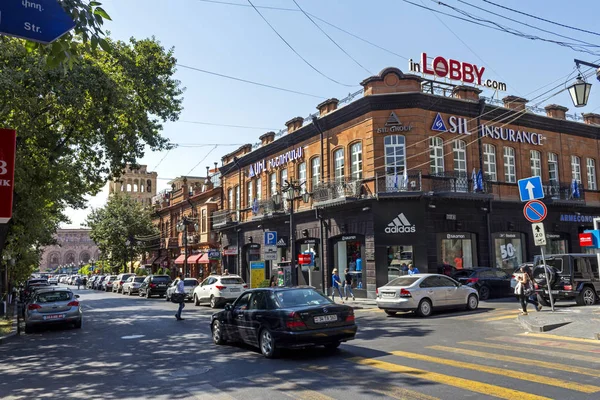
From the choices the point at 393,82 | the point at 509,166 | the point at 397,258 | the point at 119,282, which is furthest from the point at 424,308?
the point at 119,282

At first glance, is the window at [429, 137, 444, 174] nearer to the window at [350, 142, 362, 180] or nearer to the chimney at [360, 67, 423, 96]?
the chimney at [360, 67, 423, 96]

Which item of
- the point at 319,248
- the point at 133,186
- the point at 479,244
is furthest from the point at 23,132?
the point at 133,186

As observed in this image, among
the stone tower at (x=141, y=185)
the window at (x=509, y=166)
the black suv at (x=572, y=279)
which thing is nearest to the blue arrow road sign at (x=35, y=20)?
the black suv at (x=572, y=279)

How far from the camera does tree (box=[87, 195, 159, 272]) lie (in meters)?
56.4

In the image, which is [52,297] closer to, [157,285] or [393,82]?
[157,285]

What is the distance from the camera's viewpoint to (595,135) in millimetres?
32500

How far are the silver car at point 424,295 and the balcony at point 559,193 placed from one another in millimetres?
14283

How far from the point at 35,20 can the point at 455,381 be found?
725 centimetres

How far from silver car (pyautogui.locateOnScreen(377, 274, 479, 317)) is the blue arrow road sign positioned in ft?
44.9

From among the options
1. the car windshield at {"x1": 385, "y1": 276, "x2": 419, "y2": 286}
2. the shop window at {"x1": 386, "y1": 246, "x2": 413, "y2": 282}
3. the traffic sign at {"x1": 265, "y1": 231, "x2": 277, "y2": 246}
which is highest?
the traffic sign at {"x1": 265, "y1": 231, "x2": 277, "y2": 246}

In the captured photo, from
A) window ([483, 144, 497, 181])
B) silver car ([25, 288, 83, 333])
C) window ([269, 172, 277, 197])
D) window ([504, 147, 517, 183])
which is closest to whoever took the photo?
silver car ([25, 288, 83, 333])

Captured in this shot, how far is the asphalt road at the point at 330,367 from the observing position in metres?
6.80

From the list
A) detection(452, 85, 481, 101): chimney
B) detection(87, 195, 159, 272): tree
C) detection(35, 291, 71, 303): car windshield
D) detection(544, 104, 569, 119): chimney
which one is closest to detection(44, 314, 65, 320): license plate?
detection(35, 291, 71, 303): car windshield

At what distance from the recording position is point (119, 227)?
185 ft
